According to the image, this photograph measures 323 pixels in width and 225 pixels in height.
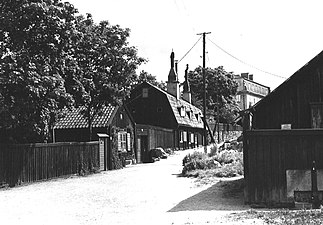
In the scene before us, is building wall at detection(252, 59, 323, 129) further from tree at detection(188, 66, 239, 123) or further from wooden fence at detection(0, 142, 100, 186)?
tree at detection(188, 66, 239, 123)

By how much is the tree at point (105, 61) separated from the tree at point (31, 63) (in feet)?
18.7

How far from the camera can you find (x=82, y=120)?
Answer: 3331 cm

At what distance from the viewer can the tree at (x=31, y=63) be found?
19.6 meters

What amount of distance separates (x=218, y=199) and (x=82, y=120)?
19.6m

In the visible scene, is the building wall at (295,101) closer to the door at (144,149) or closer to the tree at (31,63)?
the tree at (31,63)

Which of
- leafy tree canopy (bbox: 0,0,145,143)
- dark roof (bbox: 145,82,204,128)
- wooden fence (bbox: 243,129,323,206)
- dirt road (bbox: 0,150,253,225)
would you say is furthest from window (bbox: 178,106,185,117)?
wooden fence (bbox: 243,129,323,206)

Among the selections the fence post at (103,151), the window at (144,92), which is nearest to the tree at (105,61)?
the fence post at (103,151)

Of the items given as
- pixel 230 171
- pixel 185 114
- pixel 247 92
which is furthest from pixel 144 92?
pixel 247 92

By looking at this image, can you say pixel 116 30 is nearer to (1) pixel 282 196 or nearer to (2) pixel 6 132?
(2) pixel 6 132

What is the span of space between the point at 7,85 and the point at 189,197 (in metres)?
9.17

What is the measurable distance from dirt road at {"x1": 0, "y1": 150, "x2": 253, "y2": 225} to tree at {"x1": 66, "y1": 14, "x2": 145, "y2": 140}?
8.83 meters

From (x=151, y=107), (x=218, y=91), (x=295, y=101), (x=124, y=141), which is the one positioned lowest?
(x=124, y=141)

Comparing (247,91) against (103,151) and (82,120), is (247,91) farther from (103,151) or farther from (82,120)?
(103,151)

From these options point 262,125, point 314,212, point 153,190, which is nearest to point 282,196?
point 314,212
